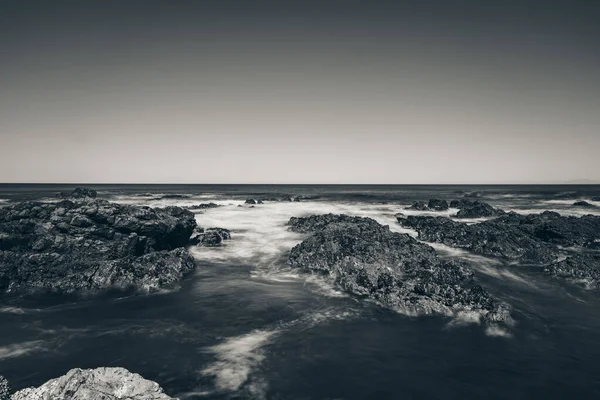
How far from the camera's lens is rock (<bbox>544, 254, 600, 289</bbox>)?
17.4m

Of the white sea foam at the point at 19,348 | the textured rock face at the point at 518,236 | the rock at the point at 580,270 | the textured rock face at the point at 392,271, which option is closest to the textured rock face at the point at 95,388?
the white sea foam at the point at 19,348

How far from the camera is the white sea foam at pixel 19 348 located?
1025cm

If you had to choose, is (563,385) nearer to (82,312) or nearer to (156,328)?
(156,328)

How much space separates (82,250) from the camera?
17.6 meters

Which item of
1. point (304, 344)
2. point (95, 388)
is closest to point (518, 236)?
point (304, 344)

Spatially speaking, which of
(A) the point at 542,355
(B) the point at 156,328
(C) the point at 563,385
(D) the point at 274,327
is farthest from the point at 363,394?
(B) the point at 156,328

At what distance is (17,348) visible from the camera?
10.7 metres

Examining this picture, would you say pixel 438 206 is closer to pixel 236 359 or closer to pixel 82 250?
pixel 82 250

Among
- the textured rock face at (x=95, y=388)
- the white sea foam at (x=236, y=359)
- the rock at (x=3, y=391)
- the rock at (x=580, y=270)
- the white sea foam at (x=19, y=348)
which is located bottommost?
the white sea foam at (x=236, y=359)

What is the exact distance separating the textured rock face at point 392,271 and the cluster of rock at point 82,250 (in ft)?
27.3

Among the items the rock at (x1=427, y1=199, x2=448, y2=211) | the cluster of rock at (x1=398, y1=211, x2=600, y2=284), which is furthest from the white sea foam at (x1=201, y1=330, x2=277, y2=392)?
Answer: the rock at (x1=427, y1=199, x2=448, y2=211)

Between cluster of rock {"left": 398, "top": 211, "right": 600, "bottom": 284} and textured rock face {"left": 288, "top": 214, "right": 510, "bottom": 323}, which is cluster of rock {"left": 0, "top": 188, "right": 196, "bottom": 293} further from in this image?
cluster of rock {"left": 398, "top": 211, "right": 600, "bottom": 284}

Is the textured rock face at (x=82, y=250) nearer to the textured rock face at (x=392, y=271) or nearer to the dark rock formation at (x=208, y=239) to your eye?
the dark rock formation at (x=208, y=239)

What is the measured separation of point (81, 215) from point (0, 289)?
5.02 m
